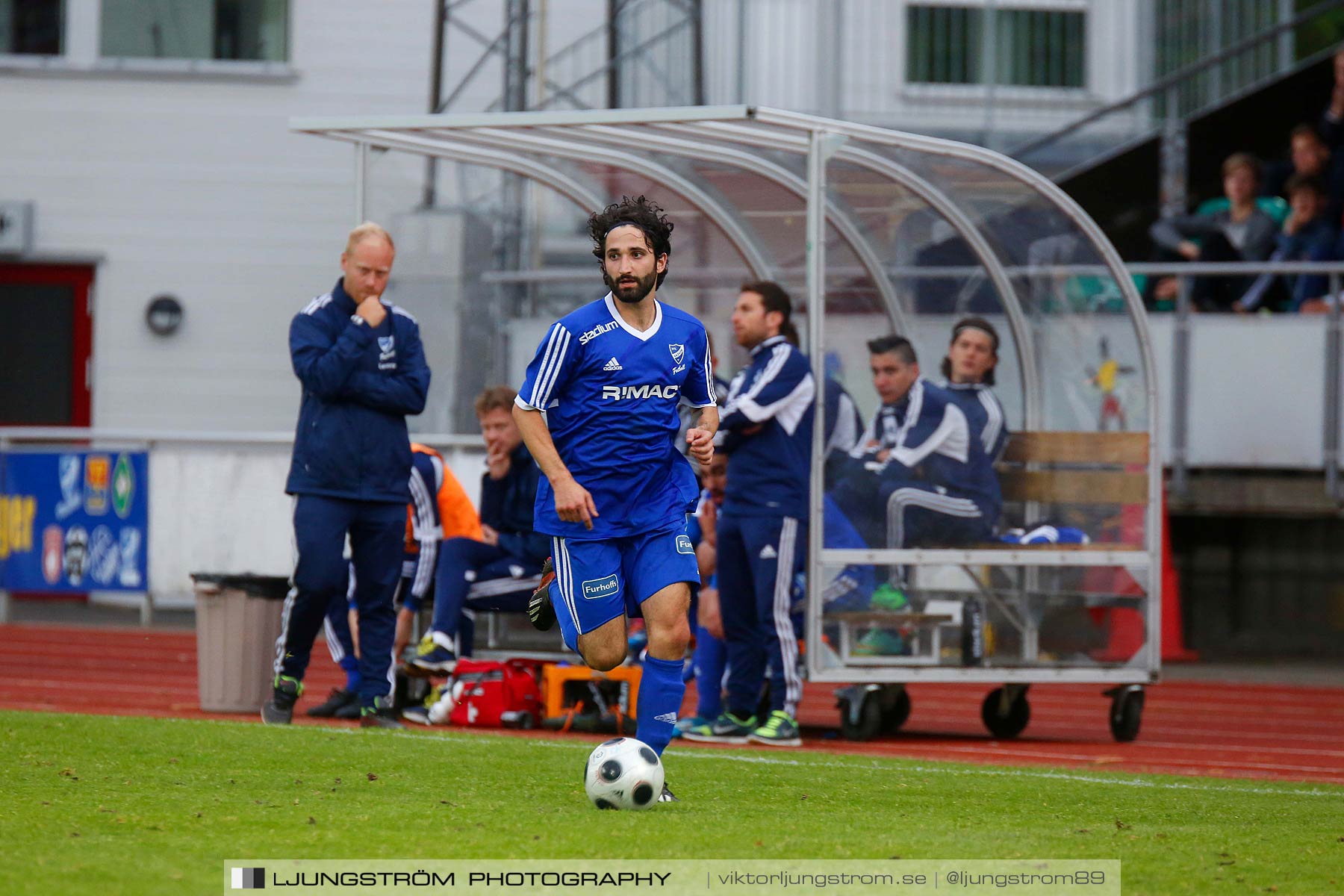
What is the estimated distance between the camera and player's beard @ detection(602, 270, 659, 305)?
6645mm

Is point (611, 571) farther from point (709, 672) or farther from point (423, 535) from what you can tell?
point (423, 535)

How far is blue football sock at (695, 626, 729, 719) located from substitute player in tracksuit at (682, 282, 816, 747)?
0.43 ft

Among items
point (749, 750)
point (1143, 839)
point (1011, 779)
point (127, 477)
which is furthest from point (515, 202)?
point (1143, 839)

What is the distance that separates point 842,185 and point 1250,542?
6.69m

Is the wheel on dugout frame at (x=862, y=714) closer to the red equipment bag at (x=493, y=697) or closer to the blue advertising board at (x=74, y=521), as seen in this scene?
the red equipment bag at (x=493, y=697)

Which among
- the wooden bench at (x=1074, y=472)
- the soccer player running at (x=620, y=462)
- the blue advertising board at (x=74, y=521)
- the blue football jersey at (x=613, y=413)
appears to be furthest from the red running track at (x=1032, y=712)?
the blue football jersey at (x=613, y=413)

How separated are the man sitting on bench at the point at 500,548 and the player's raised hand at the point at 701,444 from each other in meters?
3.90

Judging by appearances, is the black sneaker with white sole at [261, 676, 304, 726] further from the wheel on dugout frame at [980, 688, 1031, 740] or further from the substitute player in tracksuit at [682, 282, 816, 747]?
the wheel on dugout frame at [980, 688, 1031, 740]

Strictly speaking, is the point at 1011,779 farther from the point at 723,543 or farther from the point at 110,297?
the point at 110,297

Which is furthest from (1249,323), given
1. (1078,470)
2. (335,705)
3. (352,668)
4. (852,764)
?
(335,705)

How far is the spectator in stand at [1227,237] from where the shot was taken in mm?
13969

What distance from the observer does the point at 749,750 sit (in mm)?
9242

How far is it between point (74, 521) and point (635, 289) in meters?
10.8

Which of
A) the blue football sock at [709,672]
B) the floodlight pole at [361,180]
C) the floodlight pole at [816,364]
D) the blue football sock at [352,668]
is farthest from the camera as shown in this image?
the floodlight pole at [361,180]
